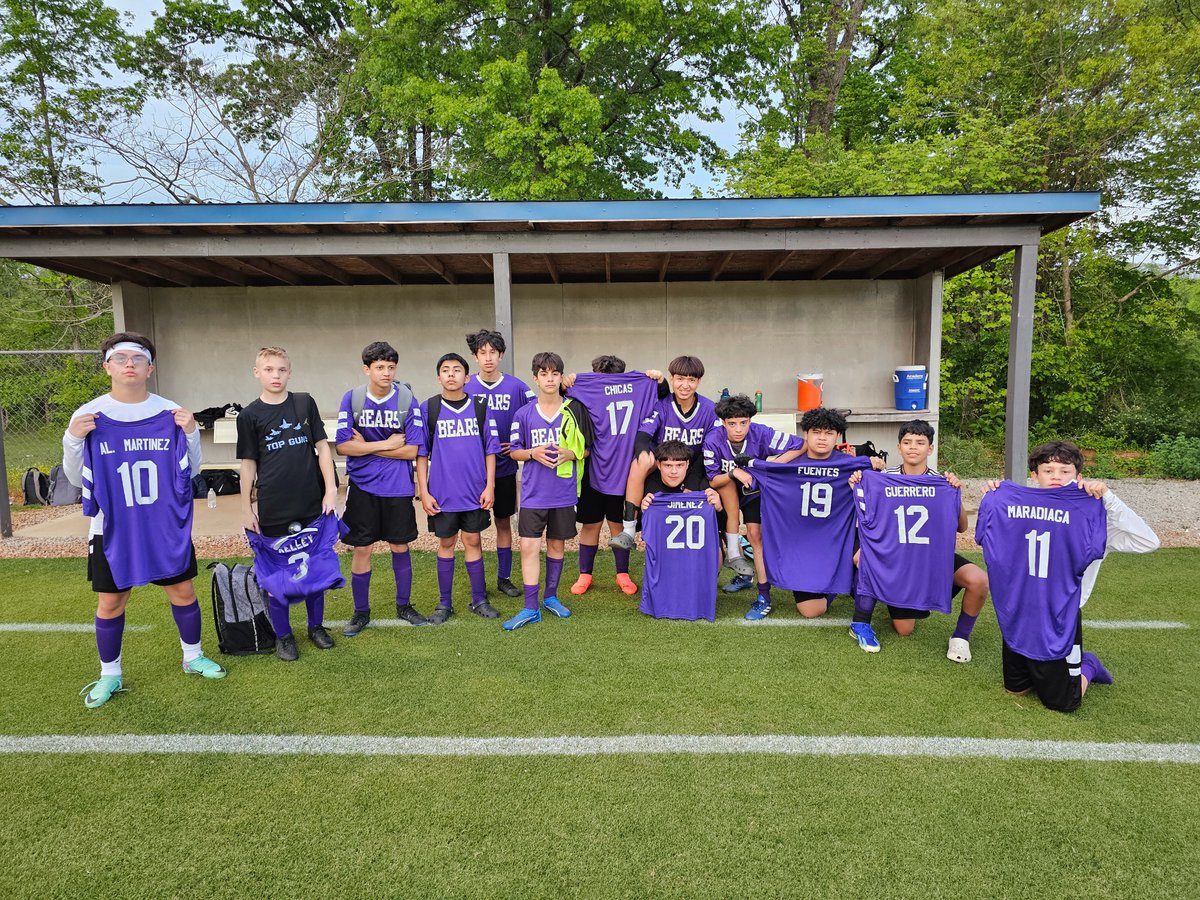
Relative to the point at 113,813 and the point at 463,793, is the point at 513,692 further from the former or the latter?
the point at 113,813

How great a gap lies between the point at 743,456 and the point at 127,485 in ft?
11.4

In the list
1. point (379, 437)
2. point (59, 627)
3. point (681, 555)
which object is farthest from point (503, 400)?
point (59, 627)

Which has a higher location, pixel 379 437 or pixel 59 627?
pixel 379 437

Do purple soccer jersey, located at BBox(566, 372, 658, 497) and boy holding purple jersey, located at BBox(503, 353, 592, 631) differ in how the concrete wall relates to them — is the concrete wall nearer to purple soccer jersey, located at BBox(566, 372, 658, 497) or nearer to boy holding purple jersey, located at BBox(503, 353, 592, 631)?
purple soccer jersey, located at BBox(566, 372, 658, 497)

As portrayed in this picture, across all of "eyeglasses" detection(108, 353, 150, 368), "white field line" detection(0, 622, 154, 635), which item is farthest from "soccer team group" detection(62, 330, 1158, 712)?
"white field line" detection(0, 622, 154, 635)

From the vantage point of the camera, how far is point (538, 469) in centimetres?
423

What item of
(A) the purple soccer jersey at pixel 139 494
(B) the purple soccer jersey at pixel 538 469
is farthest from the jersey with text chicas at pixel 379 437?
(A) the purple soccer jersey at pixel 139 494

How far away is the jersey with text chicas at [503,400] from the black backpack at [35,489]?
7.41 metres

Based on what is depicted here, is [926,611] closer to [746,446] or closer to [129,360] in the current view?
[746,446]

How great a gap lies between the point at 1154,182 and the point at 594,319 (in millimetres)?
13218

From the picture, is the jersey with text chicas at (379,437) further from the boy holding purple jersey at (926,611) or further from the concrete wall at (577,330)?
the concrete wall at (577,330)

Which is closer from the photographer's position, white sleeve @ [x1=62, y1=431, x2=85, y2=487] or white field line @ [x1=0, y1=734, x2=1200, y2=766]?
white field line @ [x1=0, y1=734, x2=1200, y2=766]

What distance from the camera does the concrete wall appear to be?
904 centimetres

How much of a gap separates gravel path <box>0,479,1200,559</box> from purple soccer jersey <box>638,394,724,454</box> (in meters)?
2.18
